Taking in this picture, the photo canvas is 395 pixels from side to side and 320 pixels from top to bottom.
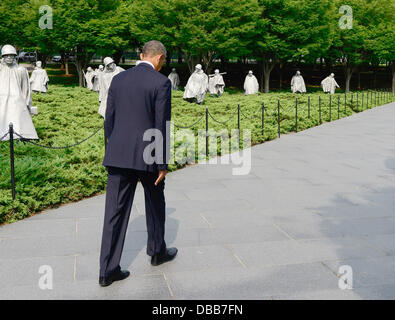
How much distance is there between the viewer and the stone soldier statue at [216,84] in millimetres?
28688

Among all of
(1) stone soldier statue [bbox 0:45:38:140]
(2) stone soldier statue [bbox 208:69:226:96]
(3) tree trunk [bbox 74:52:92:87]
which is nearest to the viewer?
(1) stone soldier statue [bbox 0:45:38:140]

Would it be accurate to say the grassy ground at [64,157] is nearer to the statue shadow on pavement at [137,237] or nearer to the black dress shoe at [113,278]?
the statue shadow on pavement at [137,237]

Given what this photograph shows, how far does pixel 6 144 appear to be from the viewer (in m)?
8.91

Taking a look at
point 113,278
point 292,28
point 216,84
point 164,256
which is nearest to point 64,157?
point 164,256

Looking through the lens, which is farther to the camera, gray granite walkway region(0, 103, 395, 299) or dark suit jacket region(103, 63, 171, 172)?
gray granite walkway region(0, 103, 395, 299)

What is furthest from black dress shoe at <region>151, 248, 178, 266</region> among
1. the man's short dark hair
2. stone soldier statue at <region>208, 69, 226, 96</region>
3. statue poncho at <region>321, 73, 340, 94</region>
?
statue poncho at <region>321, 73, 340, 94</region>

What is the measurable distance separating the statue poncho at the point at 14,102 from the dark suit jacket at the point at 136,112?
22.1 feet

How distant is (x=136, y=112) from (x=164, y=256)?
4.67 ft

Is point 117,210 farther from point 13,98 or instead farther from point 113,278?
point 13,98

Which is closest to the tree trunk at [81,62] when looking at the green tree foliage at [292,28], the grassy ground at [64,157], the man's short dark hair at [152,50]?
the green tree foliage at [292,28]

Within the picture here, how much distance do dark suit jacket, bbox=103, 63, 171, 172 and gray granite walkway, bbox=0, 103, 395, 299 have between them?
3.51 feet

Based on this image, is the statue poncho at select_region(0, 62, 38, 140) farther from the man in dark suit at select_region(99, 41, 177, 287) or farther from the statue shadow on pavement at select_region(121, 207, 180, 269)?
the man in dark suit at select_region(99, 41, 177, 287)

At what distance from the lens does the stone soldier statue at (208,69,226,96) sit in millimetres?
28688

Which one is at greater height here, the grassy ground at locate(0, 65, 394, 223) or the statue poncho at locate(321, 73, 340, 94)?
the statue poncho at locate(321, 73, 340, 94)
